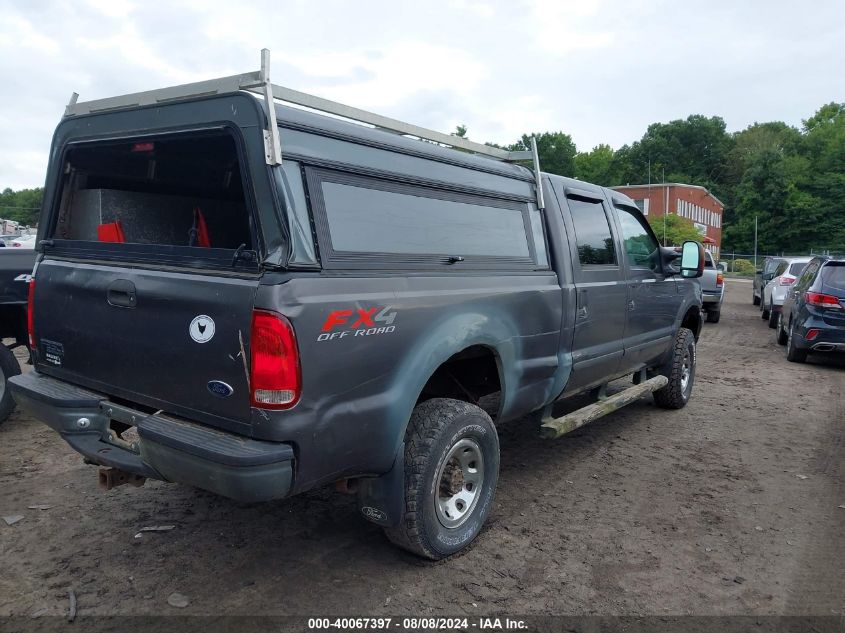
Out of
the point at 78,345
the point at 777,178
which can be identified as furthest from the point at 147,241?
the point at 777,178

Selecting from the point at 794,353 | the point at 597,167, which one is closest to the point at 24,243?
the point at 794,353

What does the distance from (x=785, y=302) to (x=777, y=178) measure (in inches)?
2358

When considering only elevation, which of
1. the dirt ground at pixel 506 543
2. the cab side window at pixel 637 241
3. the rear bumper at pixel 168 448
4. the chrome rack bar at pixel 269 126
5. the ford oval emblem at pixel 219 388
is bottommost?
the dirt ground at pixel 506 543

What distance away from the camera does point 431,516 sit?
10.8 feet

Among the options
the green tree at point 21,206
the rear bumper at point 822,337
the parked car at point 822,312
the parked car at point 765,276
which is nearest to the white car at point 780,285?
the parked car at point 765,276

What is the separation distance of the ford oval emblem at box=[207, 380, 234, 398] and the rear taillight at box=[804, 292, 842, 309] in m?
9.11

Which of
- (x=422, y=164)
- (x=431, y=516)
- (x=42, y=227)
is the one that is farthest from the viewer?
(x=42, y=227)

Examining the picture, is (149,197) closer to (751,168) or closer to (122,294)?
(122,294)

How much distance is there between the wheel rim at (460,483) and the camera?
351 centimetres

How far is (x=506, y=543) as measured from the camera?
3752 millimetres

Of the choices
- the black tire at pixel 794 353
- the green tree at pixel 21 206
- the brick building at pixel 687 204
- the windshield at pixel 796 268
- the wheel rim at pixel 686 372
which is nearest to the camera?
the wheel rim at pixel 686 372

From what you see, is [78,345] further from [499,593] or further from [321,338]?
[499,593]

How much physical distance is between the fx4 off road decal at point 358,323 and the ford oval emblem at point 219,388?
1.48 ft

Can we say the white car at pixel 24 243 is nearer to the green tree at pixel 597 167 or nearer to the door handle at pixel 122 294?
the door handle at pixel 122 294
